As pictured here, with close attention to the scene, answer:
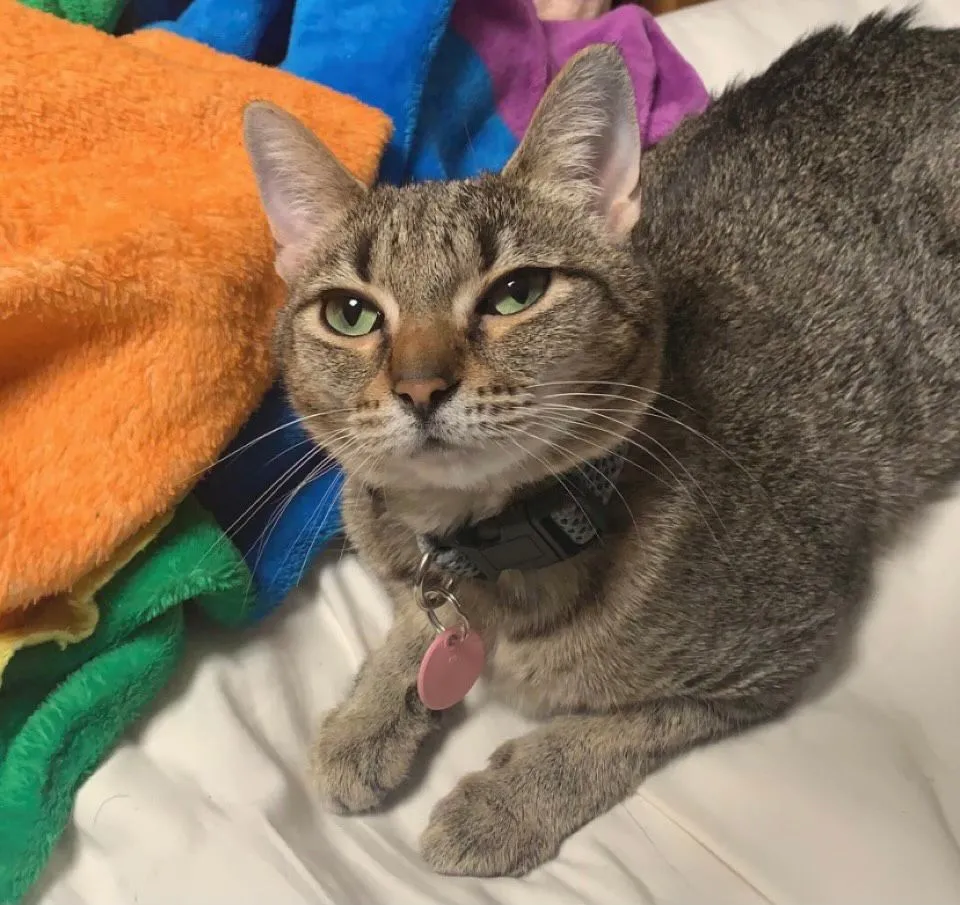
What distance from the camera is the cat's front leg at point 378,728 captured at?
3.42 ft

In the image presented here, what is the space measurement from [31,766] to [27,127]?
2.55ft

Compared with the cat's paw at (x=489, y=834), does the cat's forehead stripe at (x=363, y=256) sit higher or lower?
higher

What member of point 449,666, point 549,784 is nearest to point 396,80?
point 449,666

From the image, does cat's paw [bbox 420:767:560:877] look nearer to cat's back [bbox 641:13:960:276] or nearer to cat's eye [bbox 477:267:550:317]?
cat's eye [bbox 477:267:550:317]

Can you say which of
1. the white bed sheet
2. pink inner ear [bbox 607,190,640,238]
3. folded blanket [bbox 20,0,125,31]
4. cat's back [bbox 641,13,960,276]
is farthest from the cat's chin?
folded blanket [bbox 20,0,125,31]

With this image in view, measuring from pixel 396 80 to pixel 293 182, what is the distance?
0.44 metres

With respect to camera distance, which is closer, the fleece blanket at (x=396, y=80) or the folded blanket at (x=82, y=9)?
the fleece blanket at (x=396, y=80)

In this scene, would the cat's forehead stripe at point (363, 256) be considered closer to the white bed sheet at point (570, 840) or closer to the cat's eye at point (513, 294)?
the cat's eye at point (513, 294)

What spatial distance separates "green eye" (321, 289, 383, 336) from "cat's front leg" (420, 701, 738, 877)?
54 cm

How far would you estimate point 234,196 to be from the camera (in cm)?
116

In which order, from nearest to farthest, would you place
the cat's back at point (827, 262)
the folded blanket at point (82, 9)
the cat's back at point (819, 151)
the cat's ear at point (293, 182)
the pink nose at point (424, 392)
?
the pink nose at point (424, 392)
the cat's ear at point (293, 182)
the cat's back at point (827, 262)
the cat's back at point (819, 151)
the folded blanket at point (82, 9)

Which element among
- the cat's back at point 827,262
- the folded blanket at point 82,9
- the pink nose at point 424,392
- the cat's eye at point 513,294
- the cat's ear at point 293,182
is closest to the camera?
the pink nose at point 424,392

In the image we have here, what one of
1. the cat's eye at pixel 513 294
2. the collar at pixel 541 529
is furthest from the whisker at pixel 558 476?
the cat's eye at pixel 513 294

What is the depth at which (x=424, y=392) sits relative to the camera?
2.51 feet
